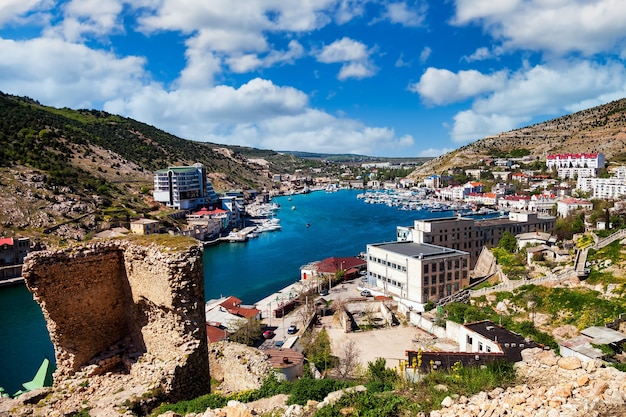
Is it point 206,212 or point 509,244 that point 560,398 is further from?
point 206,212

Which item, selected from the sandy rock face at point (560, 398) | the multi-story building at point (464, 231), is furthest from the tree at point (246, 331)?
the sandy rock face at point (560, 398)

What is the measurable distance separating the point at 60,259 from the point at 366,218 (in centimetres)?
7106

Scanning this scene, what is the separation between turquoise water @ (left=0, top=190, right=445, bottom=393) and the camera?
918 inches

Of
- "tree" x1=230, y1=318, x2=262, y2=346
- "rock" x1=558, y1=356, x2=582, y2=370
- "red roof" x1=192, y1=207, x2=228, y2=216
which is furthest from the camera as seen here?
"red roof" x1=192, y1=207, x2=228, y2=216

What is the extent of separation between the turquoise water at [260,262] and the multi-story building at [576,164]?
33.6 meters

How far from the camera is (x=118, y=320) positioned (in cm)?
733

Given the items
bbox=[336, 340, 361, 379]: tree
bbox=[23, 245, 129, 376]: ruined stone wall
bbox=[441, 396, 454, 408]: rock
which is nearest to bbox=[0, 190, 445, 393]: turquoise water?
bbox=[336, 340, 361, 379]: tree

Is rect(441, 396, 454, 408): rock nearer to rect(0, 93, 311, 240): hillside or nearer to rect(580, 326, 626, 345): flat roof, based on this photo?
rect(580, 326, 626, 345): flat roof

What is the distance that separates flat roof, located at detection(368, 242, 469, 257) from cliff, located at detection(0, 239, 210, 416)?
24.6 metres

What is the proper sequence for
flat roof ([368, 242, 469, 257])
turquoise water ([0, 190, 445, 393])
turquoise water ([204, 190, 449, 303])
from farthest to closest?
turquoise water ([204, 190, 449, 303]) → flat roof ([368, 242, 469, 257]) → turquoise water ([0, 190, 445, 393])

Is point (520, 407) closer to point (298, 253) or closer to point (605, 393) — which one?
point (605, 393)

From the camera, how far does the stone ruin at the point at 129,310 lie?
643 cm

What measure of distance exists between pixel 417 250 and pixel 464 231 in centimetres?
971

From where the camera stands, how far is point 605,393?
465cm
